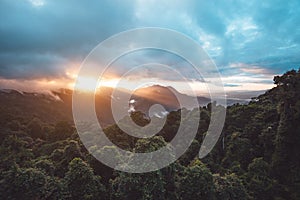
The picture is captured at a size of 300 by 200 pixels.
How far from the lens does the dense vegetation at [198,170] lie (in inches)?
569

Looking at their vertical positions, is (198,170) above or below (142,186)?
above

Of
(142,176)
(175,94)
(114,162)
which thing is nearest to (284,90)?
(175,94)

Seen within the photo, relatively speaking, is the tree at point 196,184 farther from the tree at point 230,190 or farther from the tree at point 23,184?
the tree at point 23,184

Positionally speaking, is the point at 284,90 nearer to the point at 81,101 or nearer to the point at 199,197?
the point at 199,197

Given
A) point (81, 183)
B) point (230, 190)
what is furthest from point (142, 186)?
point (230, 190)

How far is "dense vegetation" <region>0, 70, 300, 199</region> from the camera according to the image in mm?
14461

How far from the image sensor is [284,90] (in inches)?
723

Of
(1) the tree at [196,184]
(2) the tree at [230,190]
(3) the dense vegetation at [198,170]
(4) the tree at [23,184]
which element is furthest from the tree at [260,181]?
(4) the tree at [23,184]

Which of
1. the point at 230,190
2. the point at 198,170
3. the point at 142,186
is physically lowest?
the point at 230,190

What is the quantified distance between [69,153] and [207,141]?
1190 cm

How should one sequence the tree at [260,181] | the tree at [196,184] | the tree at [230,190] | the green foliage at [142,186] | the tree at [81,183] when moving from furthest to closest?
the tree at [260,181]
the tree at [81,183]
the tree at [230,190]
the tree at [196,184]
the green foliage at [142,186]

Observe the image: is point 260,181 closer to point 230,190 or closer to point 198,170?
point 230,190

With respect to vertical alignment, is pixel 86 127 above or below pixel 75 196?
above

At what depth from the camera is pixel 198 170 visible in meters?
14.5
